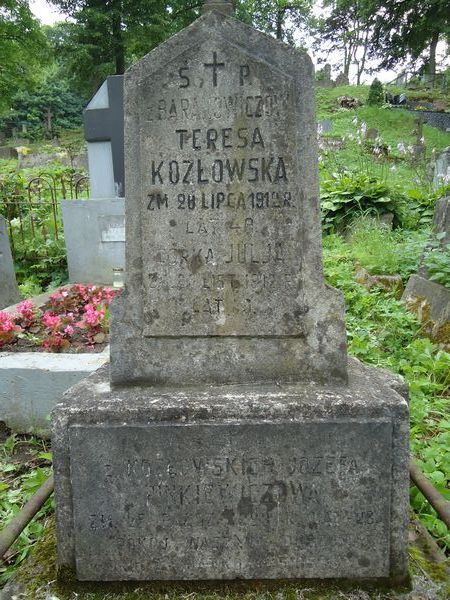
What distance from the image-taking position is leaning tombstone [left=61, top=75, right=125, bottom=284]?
5734 mm

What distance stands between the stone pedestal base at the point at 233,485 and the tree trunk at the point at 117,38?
2319 cm

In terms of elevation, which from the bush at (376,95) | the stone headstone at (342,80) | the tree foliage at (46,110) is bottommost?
the bush at (376,95)

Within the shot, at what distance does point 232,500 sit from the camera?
183cm

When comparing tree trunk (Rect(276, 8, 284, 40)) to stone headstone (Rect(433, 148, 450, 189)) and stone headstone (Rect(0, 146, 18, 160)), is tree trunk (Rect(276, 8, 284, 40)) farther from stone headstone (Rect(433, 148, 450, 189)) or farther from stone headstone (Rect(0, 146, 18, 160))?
stone headstone (Rect(433, 148, 450, 189))

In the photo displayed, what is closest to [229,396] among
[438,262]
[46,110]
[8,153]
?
[438,262]

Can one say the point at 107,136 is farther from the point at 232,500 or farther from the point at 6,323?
the point at 232,500

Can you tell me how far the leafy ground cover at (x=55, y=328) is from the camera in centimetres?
386

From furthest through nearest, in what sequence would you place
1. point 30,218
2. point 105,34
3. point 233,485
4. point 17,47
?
1. point 105,34
2. point 17,47
3. point 30,218
4. point 233,485

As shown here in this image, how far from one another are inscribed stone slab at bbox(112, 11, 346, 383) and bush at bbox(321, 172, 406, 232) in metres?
5.92

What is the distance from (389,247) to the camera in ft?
19.3

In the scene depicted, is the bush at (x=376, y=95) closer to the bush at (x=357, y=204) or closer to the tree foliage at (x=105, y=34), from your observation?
the tree foliage at (x=105, y=34)

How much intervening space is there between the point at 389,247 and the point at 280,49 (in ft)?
14.4

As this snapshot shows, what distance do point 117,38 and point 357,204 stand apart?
62.5 feet

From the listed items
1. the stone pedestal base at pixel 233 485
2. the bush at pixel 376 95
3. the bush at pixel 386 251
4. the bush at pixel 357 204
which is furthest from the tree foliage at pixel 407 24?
the stone pedestal base at pixel 233 485
